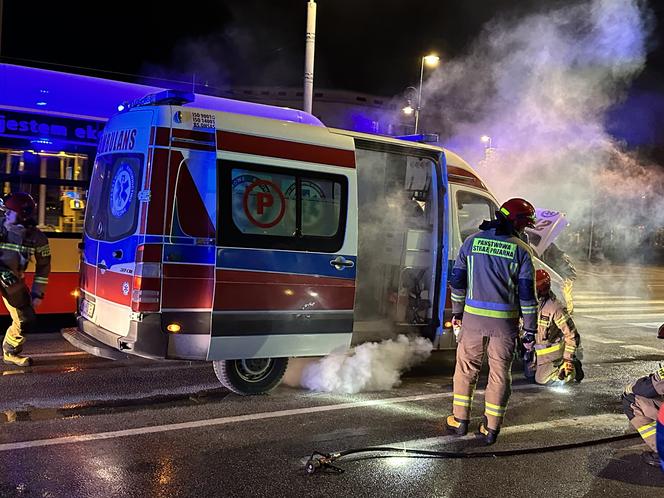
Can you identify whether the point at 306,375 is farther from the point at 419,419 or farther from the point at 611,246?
the point at 611,246

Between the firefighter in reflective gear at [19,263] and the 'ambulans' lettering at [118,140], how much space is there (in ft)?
3.92

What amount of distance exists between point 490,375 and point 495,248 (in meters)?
1.02

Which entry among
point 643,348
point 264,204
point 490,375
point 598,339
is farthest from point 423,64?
point 490,375

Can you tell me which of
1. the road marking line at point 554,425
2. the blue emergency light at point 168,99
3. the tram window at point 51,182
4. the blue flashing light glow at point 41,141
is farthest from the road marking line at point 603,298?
the blue emergency light at point 168,99

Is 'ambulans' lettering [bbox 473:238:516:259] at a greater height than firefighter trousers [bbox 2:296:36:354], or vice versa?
'ambulans' lettering [bbox 473:238:516:259]

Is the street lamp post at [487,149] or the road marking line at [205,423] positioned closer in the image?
the road marking line at [205,423]

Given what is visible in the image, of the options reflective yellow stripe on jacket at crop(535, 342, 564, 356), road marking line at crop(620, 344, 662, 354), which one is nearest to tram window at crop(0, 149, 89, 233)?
reflective yellow stripe on jacket at crop(535, 342, 564, 356)

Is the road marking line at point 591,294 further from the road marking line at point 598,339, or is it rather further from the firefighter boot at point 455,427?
the firefighter boot at point 455,427

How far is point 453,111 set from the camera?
49.9 ft

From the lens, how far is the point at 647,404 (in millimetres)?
4320

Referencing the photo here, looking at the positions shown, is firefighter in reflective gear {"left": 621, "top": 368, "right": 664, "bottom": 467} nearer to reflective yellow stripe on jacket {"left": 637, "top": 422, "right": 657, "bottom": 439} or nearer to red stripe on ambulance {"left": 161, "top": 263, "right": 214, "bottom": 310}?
reflective yellow stripe on jacket {"left": 637, "top": 422, "right": 657, "bottom": 439}

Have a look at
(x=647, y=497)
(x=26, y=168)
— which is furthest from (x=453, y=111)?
(x=647, y=497)

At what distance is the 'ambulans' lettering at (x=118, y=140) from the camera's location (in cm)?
529

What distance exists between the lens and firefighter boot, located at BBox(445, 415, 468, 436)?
4957mm
